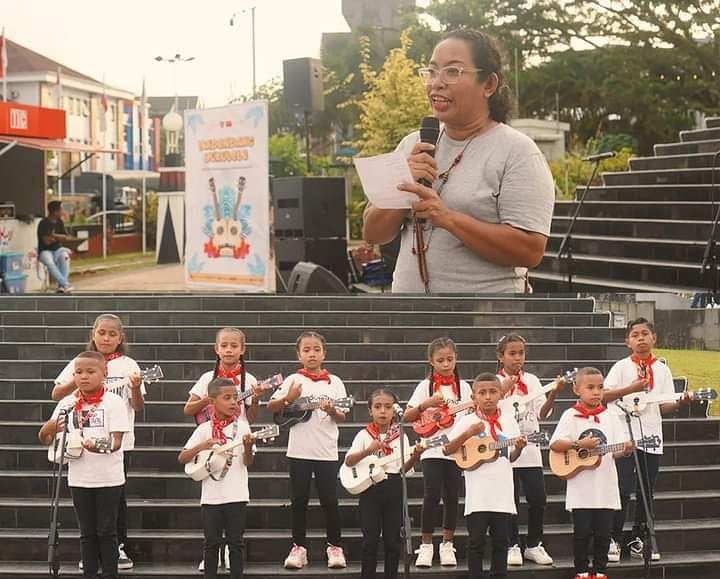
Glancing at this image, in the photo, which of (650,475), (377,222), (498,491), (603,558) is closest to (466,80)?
(377,222)

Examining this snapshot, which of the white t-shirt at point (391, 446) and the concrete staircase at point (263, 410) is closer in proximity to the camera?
the white t-shirt at point (391, 446)

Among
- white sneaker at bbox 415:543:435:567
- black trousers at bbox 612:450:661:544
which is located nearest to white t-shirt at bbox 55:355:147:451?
white sneaker at bbox 415:543:435:567

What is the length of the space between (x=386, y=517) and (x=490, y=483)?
65 centimetres

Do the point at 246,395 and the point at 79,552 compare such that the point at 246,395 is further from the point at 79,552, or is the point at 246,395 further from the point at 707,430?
the point at 707,430

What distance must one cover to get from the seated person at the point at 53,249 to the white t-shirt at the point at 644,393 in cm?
1119

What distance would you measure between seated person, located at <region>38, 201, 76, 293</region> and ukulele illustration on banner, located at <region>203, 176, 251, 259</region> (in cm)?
424

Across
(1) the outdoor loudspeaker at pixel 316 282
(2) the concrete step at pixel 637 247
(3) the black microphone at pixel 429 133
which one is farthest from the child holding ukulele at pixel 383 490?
(2) the concrete step at pixel 637 247

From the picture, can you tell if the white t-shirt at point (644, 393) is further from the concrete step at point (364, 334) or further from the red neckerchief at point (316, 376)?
the concrete step at point (364, 334)

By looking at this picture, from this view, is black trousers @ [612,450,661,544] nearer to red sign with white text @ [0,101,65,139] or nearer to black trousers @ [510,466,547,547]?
black trousers @ [510,466,547,547]

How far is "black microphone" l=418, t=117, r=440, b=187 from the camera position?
3.33 metres

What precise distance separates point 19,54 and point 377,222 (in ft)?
194

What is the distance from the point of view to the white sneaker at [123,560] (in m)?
7.85

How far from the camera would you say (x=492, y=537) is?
709 centimetres

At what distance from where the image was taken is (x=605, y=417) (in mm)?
7223
